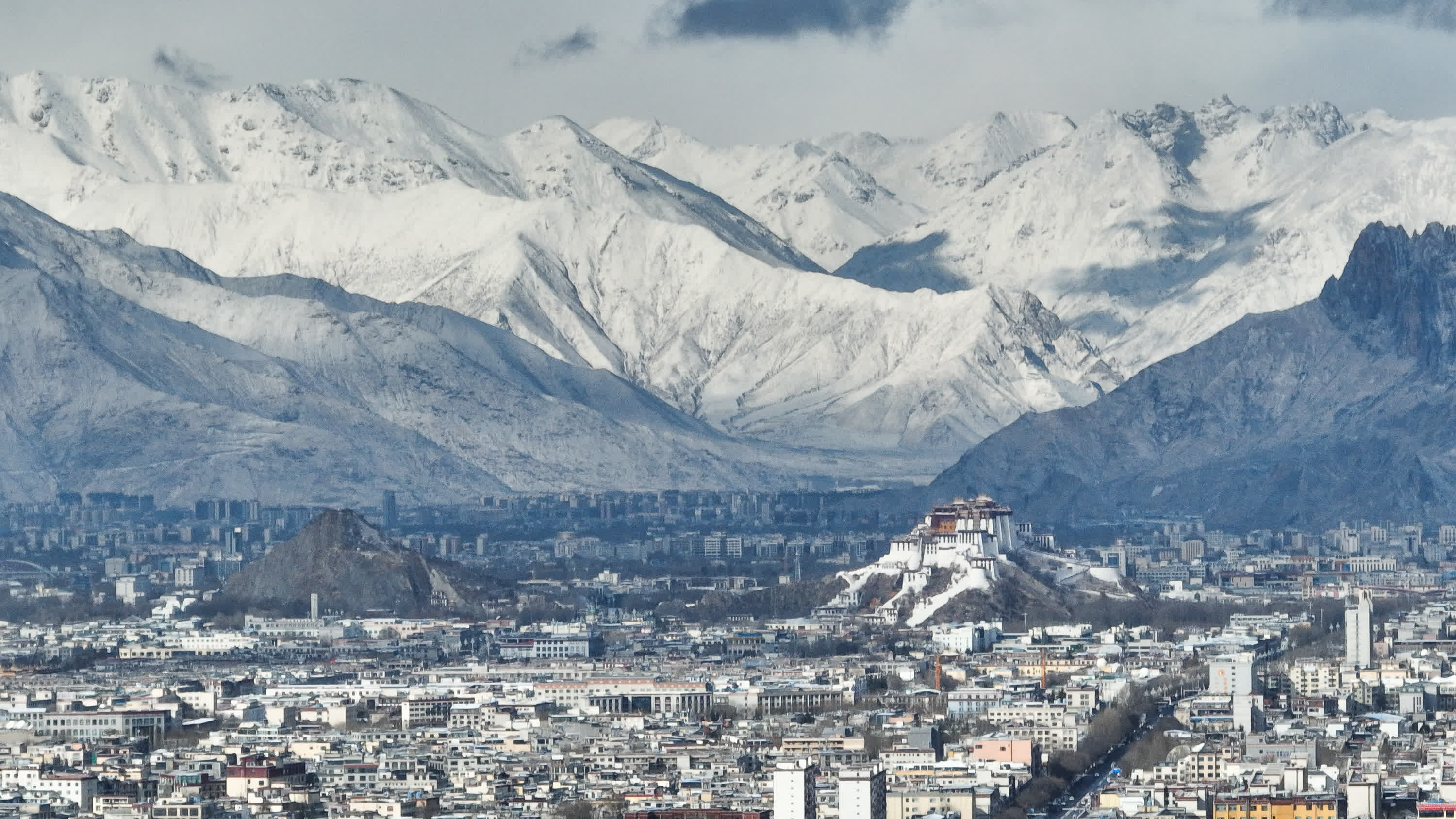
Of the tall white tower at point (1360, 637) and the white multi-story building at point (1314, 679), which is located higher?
the tall white tower at point (1360, 637)

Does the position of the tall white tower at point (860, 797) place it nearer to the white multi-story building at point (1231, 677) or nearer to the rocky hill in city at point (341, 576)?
the white multi-story building at point (1231, 677)

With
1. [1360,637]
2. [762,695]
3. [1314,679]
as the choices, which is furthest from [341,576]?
[1314,679]

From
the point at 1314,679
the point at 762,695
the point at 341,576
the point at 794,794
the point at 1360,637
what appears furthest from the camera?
the point at 341,576

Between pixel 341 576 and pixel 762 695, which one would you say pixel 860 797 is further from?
pixel 341 576

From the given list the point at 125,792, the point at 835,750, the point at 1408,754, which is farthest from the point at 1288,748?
the point at 125,792

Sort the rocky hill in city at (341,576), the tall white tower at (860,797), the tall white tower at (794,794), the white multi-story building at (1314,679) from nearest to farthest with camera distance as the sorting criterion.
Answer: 1. the tall white tower at (794,794)
2. the tall white tower at (860,797)
3. the white multi-story building at (1314,679)
4. the rocky hill in city at (341,576)

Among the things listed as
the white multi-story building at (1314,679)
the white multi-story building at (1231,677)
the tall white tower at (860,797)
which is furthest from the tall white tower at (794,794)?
the white multi-story building at (1314,679)

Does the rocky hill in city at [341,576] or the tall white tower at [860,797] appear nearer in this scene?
the tall white tower at [860,797]
